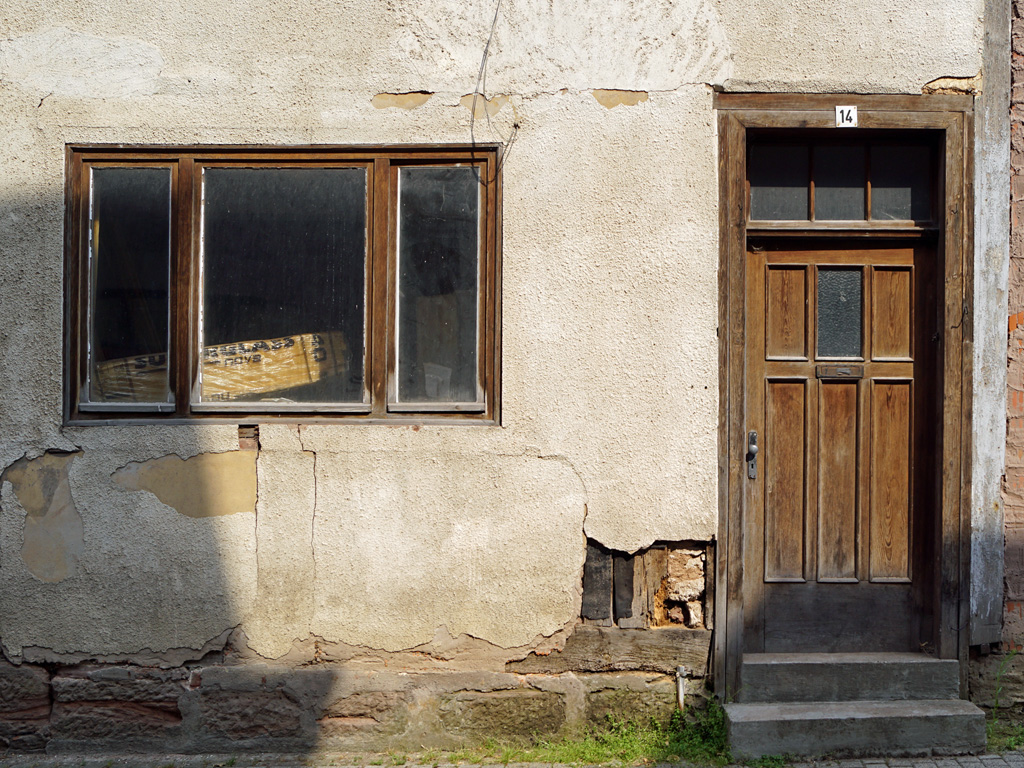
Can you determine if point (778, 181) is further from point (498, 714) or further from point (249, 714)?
point (249, 714)

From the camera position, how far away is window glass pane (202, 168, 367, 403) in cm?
409

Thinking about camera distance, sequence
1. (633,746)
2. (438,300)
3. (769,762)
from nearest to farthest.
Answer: (769,762)
(633,746)
(438,300)

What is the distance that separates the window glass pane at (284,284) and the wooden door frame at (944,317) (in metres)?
1.85

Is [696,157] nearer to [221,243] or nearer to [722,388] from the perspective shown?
[722,388]

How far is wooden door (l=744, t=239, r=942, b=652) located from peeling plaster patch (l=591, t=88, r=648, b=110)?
3.20ft

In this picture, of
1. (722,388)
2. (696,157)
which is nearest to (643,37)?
(696,157)

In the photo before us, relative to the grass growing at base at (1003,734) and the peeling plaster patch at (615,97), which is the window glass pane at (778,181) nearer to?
the peeling plaster patch at (615,97)

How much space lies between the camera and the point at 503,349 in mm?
3969

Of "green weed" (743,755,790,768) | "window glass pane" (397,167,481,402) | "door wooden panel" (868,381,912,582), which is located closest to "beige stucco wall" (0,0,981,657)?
"window glass pane" (397,167,481,402)

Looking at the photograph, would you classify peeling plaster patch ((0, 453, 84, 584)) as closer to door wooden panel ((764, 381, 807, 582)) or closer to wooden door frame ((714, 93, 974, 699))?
wooden door frame ((714, 93, 974, 699))

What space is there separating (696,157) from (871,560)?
2247 millimetres

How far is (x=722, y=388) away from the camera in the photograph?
13.0 ft

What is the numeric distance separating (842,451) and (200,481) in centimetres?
327

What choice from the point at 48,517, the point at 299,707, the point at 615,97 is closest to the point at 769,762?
the point at 299,707
